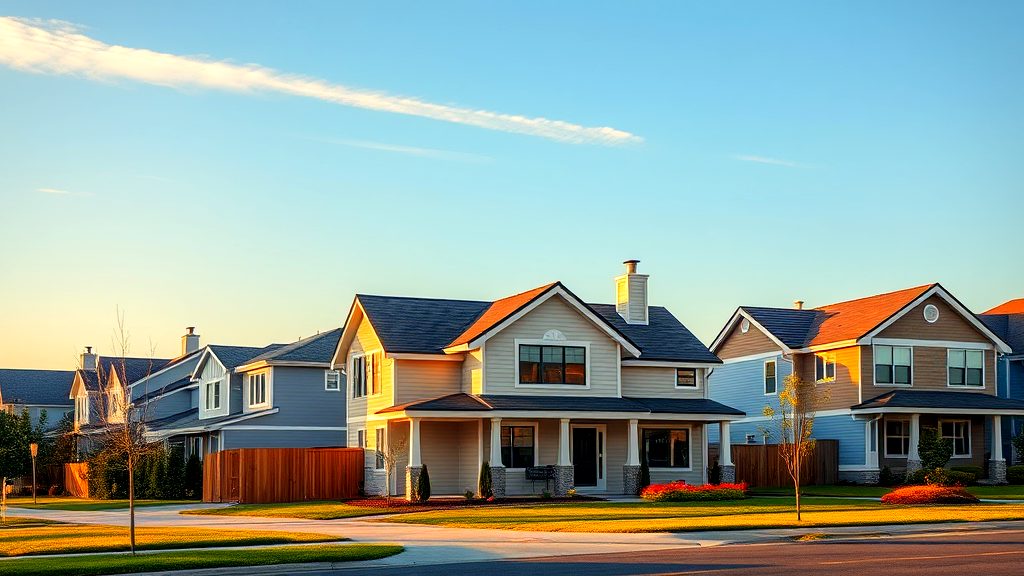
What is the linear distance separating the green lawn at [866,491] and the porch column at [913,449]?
2.16 metres

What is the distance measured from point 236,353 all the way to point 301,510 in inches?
984

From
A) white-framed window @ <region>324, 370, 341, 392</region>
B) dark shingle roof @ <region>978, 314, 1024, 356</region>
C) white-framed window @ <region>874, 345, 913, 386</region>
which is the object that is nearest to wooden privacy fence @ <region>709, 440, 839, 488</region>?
white-framed window @ <region>874, 345, 913, 386</region>

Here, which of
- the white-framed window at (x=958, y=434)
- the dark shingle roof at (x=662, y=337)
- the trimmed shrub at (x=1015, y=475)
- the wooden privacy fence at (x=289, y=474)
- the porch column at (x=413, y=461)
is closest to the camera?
the porch column at (x=413, y=461)

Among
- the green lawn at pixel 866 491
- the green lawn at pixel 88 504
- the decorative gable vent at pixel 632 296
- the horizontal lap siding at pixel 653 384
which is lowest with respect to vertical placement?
the green lawn at pixel 88 504

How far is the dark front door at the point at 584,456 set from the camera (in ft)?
148

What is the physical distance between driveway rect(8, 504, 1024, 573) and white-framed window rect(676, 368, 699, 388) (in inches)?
689

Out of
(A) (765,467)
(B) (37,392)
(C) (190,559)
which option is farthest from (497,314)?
(B) (37,392)

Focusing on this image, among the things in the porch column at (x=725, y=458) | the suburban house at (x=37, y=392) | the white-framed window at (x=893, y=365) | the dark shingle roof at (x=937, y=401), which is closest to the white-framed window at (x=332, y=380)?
the porch column at (x=725, y=458)

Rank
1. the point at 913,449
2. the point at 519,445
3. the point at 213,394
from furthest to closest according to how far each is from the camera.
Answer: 1. the point at 213,394
2. the point at 913,449
3. the point at 519,445

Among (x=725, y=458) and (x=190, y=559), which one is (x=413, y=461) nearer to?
(x=725, y=458)

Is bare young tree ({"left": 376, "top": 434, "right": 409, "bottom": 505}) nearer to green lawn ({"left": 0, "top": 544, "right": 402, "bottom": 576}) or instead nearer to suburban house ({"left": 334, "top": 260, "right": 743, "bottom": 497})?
suburban house ({"left": 334, "top": 260, "right": 743, "bottom": 497})

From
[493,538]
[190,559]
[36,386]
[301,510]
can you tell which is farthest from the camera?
[36,386]

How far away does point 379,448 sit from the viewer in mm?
45719

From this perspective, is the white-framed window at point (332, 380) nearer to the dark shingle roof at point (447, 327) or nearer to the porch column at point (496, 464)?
the dark shingle roof at point (447, 327)
